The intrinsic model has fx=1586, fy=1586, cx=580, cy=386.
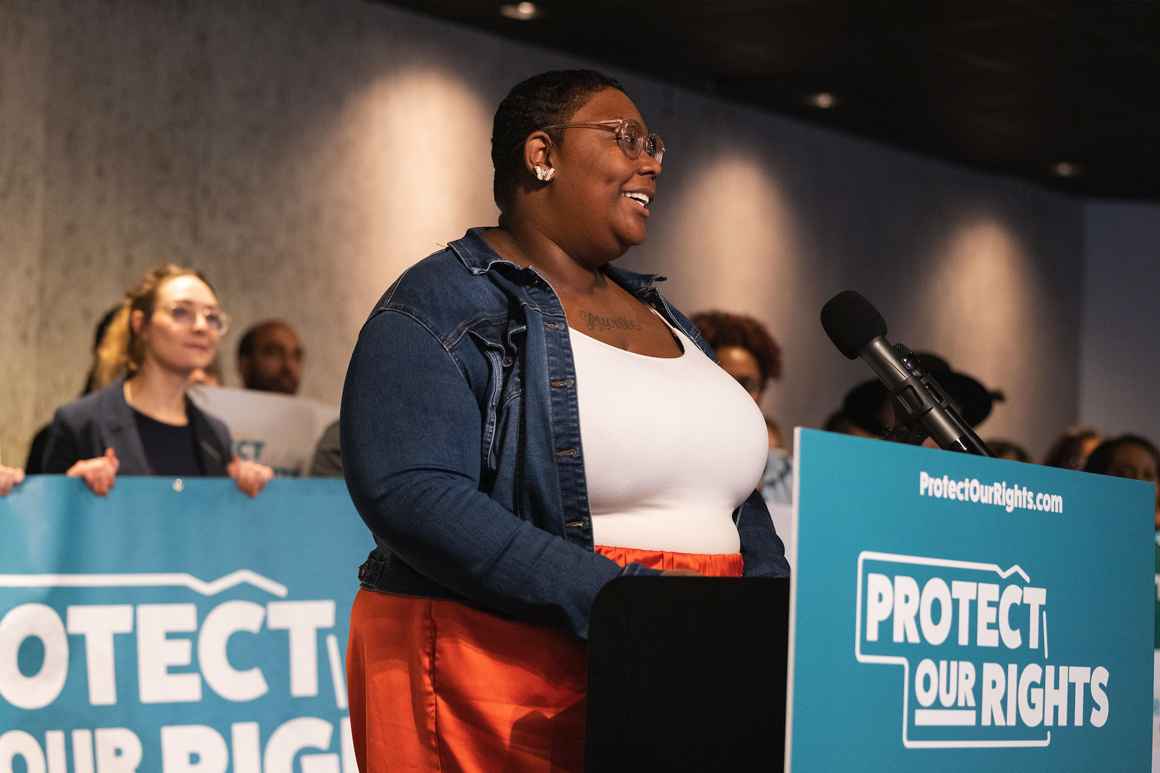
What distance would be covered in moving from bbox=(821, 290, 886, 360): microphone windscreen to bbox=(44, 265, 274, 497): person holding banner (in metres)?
2.35

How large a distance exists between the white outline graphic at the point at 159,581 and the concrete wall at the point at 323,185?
1.40 metres

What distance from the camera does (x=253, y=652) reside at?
383cm

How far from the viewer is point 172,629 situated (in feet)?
12.3

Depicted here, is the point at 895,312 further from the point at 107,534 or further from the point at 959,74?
the point at 107,534

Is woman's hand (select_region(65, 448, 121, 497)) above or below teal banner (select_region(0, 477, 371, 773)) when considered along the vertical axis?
above

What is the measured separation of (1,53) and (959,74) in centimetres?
521

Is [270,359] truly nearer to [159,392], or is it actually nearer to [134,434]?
[159,392]

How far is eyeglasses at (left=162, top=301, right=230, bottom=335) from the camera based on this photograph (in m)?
4.72

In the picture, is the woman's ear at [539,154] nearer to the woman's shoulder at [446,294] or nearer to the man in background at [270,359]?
the woman's shoulder at [446,294]

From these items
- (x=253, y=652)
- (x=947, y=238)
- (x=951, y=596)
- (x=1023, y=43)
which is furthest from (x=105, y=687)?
(x=947, y=238)

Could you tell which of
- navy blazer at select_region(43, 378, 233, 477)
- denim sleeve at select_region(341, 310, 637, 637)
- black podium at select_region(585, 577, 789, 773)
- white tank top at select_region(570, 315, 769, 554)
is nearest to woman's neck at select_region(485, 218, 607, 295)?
white tank top at select_region(570, 315, 769, 554)

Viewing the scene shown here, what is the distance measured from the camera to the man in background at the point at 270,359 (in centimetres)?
642

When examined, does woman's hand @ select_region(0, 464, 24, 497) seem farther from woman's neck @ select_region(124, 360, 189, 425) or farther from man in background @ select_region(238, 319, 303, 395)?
man in background @ select_region(238, 319, 303, 395)

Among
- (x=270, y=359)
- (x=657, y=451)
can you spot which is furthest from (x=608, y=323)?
(x=270, y=359)
